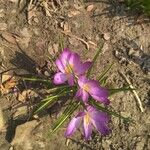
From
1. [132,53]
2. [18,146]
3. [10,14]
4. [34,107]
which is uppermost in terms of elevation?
[10,14]

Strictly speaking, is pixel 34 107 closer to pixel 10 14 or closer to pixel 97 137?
pixel 97 137

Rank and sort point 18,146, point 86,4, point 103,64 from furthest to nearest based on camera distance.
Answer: point 86,4 → point 103,64 → point 18,146

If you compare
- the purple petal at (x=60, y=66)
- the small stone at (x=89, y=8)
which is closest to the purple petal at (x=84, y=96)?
the purple petal at (x=60, y=66)

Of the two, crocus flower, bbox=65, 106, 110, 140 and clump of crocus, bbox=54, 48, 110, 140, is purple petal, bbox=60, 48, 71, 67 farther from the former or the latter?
crocus flower, bbox=65, 106, 110, 140

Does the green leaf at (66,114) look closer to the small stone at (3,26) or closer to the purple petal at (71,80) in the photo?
the purple petal at (71,80)

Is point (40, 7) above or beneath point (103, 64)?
above

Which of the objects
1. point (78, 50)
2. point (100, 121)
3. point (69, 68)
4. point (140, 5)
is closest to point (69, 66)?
point (69, 68)

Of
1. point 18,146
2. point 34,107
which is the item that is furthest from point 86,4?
point 18,146

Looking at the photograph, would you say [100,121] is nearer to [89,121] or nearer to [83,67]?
[89,121]
